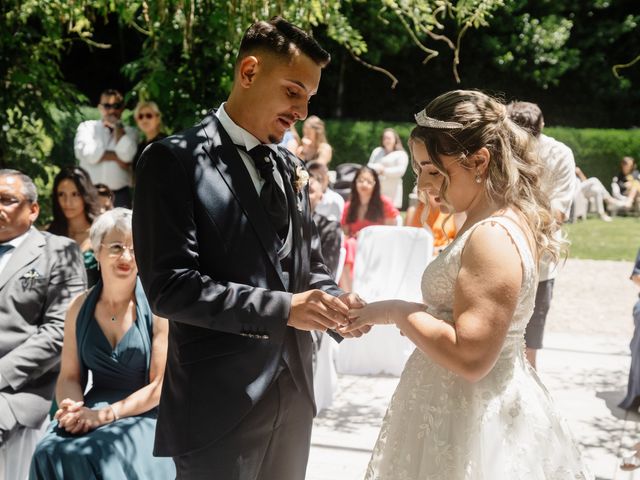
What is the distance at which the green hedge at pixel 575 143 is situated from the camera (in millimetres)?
22328

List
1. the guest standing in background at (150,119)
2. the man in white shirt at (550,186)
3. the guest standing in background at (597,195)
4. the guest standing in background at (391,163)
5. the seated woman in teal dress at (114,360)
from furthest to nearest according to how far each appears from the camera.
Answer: the guest standing in background at (597,195) < the guest standing in background at (391,163) < the guest standing in background at (150,119) < the man in white shirt at (550,186) < the seated woman in teal dress at (114,360)

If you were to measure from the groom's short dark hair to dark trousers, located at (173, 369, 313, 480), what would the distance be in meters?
1.04

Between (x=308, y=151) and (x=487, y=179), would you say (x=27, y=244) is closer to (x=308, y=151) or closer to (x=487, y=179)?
(x=487, y=179)

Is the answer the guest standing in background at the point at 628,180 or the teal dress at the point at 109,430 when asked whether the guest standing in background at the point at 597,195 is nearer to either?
the guest standing in background at the point at 628,180

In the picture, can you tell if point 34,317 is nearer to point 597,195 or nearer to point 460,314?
point 460,314

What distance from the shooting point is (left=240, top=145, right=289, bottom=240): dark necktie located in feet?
8.52

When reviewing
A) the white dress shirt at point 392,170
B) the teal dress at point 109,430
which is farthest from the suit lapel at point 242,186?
the white dress shirt at point 392,170

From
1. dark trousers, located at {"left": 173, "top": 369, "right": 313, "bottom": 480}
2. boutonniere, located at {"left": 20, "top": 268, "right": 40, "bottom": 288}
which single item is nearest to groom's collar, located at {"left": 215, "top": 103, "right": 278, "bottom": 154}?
dark trousers, located at {"left": 173, "top": 369, "right": 313, "bottom": 480}

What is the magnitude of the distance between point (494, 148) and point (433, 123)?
202mm

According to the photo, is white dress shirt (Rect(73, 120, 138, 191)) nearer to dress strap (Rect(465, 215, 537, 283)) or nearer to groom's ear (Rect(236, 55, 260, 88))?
groom's ear (Rect(236, 55, 260, 88))

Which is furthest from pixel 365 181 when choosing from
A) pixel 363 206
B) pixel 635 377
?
pixel 635 377

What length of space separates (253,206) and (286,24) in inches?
23.6

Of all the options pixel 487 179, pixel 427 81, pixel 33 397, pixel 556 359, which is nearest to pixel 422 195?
pixel 487 179

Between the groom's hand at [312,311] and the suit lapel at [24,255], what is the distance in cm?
223
